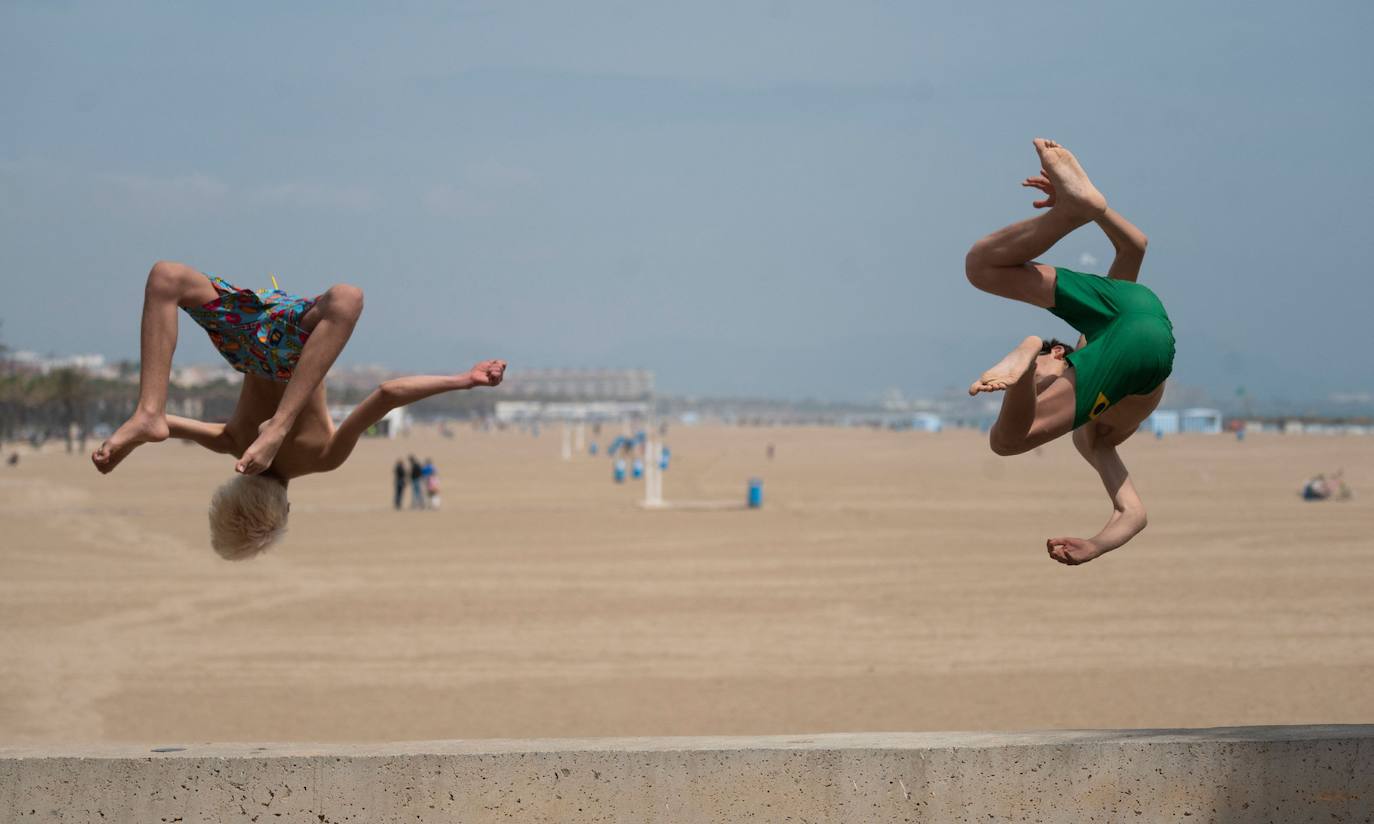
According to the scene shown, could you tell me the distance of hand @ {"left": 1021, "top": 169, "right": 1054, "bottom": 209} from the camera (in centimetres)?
622

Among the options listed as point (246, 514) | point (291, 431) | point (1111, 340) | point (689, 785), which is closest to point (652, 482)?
point (291, 431)

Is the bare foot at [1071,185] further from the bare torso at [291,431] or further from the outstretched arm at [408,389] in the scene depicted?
the bare torso at [291,431]

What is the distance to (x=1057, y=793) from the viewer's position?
249 inches

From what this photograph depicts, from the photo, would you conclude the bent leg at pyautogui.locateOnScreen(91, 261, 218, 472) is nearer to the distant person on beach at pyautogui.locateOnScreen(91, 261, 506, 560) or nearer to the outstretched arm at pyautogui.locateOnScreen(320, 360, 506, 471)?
the distant person on beach at pyautogui.locateOnScreen(91, 261, 506, 560)

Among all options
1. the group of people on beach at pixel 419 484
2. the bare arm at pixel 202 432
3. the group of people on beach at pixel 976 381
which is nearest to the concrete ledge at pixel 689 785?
the group of people on beach at pixel 976 381

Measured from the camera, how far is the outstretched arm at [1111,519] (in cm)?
626

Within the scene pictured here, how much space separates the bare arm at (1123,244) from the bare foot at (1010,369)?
0.63 meters

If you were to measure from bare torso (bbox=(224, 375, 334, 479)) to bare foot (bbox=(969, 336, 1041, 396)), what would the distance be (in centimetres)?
286

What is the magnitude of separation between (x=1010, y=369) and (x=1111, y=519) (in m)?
0.96

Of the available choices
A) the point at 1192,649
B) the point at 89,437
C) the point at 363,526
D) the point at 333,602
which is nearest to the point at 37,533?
the point at 363,526

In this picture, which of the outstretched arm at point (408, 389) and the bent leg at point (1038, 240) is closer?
the bent leg at point (1038, 240)

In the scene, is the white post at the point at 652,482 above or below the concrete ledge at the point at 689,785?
above

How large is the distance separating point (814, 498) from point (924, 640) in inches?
1039

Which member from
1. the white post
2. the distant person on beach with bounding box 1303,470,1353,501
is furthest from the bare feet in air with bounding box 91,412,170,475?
the distant person on beach with bounding box 1303,470,1353,501
